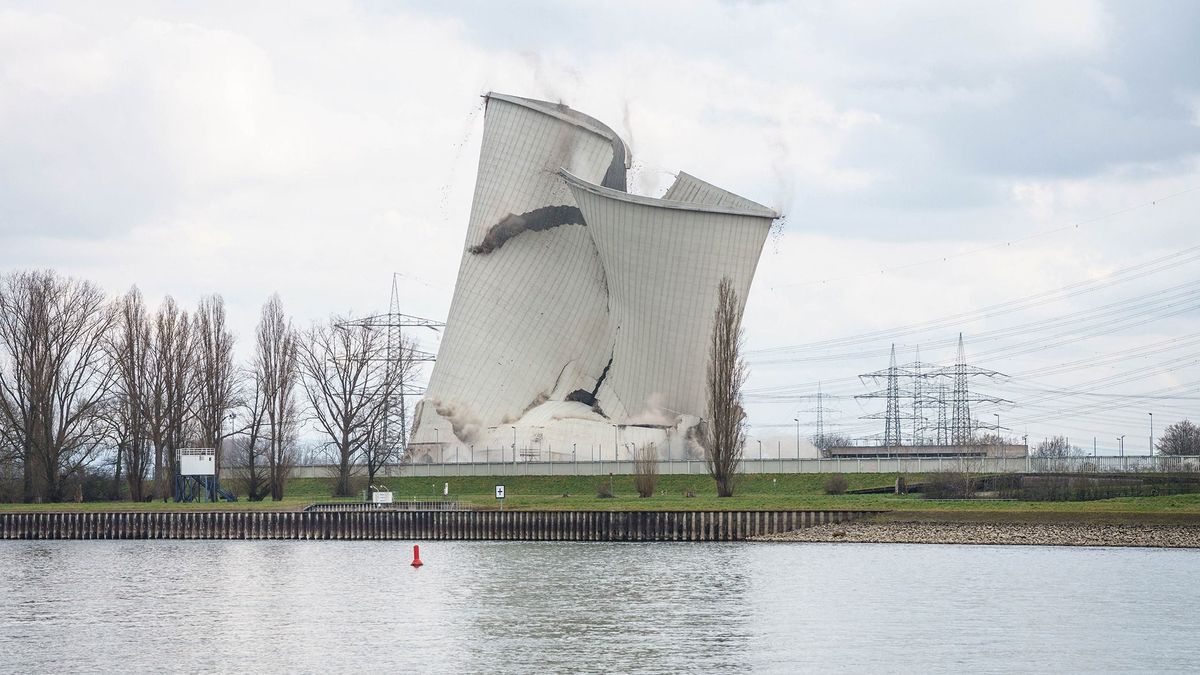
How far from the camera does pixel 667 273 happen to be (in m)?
59.7

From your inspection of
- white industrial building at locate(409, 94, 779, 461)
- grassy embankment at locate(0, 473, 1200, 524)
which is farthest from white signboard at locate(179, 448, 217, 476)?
white industrial building at locate(409, 94, 779, 461)

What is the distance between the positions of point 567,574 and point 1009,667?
43.4 ft

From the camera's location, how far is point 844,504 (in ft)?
142

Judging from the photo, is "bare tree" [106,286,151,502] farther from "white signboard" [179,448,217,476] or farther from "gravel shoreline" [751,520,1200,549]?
"gravel shoreline" [751,520,1200,549]

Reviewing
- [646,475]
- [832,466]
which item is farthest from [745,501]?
[832,466]

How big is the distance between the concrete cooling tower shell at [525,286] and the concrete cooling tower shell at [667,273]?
281 cm

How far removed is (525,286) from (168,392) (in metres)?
16.9

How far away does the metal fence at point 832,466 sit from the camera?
49781 millimetres

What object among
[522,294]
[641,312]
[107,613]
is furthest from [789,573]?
[522,294]

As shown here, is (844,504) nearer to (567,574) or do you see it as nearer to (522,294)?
(567,574)

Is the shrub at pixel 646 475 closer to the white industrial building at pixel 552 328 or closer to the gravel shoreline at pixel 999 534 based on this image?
the gravel shoreline at pixel 999 534

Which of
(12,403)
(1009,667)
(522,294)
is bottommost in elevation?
(1009,667)

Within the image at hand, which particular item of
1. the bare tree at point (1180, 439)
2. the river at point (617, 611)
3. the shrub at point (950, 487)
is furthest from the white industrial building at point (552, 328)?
the bare tree at point (1180, 439)

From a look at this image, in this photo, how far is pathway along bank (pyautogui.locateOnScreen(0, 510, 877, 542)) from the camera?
41125mm
